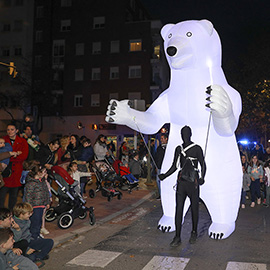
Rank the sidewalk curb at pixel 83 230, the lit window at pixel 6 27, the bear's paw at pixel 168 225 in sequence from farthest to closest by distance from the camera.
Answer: the lit window at pixel 6 27 → the bear's paw at pixel 168 225 → the sidewalk curb at pixel 83 230

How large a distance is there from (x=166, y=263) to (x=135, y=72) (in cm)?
2593

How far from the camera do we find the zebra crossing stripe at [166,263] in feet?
15.2

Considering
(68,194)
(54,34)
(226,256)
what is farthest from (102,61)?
(226,256)

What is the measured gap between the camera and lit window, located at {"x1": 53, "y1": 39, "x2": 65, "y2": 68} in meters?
32.1

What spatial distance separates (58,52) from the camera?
3241cm

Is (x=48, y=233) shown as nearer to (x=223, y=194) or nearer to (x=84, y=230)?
(x=84, y=230)

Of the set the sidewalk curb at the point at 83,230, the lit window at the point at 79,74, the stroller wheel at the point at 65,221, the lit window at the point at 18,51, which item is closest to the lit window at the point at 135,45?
the lit window at the point at 79,74

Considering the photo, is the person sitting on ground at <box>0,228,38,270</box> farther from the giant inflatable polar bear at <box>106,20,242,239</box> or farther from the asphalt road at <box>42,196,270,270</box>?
the giant inflatable polar bear at <box>106,20,242,239</box>

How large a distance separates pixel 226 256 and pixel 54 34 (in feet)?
101

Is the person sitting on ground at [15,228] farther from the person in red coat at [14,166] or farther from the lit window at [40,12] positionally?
the lit window at [40,12]

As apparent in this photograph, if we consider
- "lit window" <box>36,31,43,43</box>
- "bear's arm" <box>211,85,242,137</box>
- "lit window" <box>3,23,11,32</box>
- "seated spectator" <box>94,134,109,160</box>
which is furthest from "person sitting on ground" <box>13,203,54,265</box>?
"lit window" <box>3,23,11,32</box>

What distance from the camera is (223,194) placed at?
221 inches

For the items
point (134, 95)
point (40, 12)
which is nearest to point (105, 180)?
point (134, 95)

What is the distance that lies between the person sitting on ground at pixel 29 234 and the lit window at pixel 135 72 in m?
25.5
